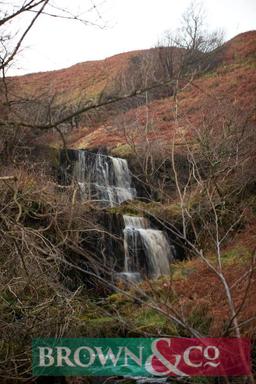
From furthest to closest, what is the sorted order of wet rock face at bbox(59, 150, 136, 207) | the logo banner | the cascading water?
wet rock face at bbox(59, 150, 136, 207)
the cascading water
the logo banner

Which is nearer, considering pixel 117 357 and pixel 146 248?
pixel 117 357

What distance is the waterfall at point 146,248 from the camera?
41.0ft

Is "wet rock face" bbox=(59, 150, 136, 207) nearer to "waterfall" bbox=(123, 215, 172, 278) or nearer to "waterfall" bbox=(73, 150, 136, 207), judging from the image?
"waterfall" bbox=(73, 150, 136, 207)

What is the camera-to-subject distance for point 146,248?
12.9 meters

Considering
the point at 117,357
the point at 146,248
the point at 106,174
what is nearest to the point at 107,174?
the point at 106,174

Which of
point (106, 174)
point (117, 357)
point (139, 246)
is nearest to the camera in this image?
point (117, 357)

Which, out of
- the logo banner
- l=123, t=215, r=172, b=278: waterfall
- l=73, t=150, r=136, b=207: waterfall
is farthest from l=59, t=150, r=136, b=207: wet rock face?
the logo banner

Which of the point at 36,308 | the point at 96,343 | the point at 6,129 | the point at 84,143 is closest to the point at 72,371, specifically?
the point at 96,343

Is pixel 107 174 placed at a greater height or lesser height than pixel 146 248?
greater

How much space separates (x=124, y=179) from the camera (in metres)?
17.8

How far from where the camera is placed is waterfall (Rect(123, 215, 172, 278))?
12500 mm

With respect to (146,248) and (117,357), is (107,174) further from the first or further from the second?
(117,357)

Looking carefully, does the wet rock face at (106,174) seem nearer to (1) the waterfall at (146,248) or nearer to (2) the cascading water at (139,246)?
(2) the cascading water at (139,246)

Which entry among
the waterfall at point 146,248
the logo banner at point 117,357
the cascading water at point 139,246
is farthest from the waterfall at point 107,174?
the logo banner at point 117,357
